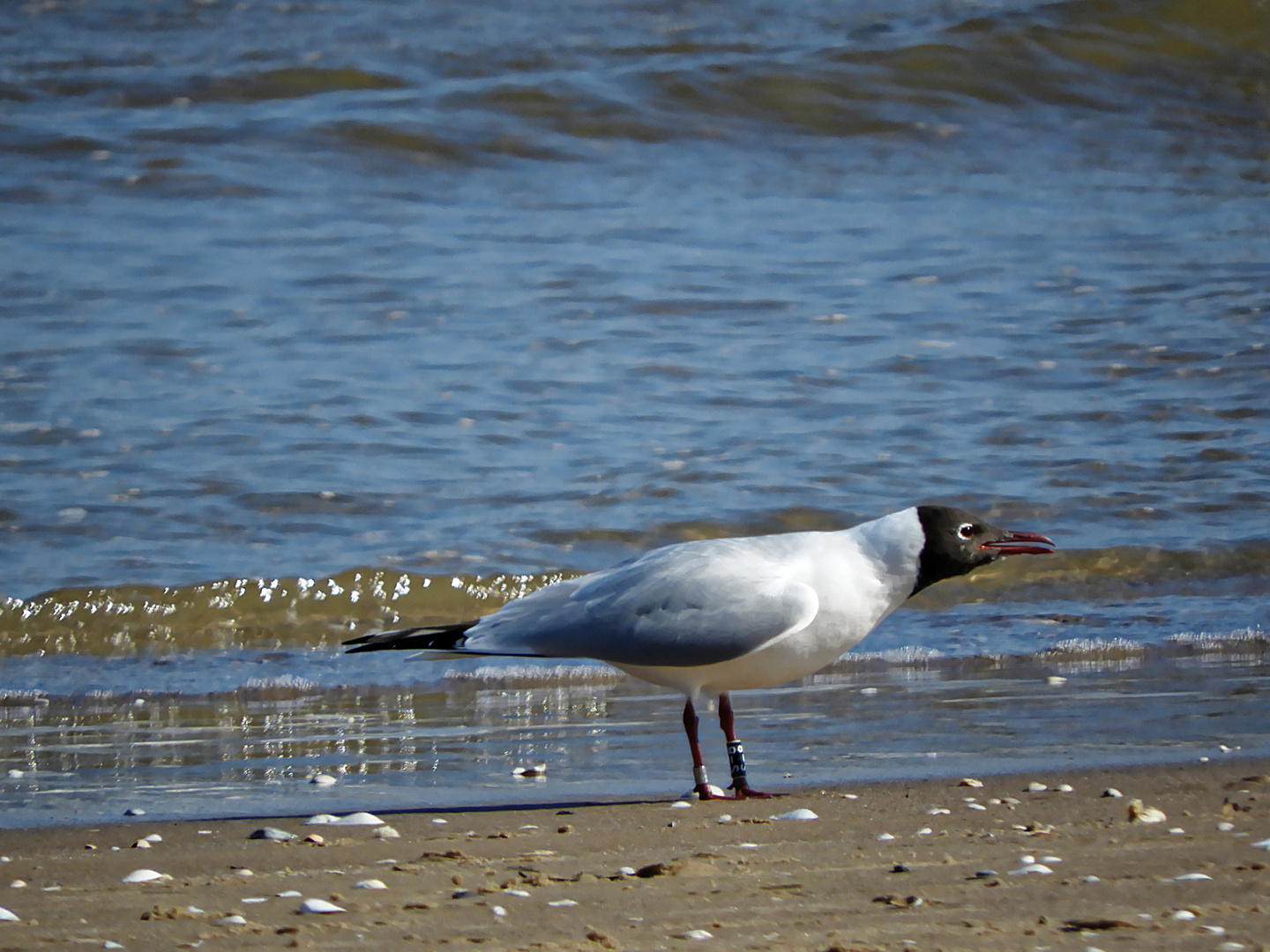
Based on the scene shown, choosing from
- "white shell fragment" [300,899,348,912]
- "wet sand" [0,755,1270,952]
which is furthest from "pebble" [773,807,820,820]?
"white shell fragment" [300,899,348,912]

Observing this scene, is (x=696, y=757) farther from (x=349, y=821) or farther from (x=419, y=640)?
(x=349, y=821)

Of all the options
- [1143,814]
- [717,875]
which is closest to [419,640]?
[717,875]

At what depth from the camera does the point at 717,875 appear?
281 cm

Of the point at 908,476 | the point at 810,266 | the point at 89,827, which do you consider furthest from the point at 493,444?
the point at 89,827

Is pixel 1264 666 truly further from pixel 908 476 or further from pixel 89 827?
pixel 89 827

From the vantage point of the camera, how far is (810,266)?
36.0 ft

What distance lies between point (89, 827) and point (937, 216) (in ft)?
31.6

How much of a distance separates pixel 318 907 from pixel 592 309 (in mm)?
7787

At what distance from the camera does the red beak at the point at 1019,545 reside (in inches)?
164

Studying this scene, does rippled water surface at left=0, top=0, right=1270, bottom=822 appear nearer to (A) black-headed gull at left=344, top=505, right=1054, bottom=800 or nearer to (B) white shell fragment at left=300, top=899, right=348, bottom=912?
(A) black-headed gull at left=344, top=505, right=1054, bottom=800

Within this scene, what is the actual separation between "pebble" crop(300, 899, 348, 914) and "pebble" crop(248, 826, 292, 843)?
2.33ft

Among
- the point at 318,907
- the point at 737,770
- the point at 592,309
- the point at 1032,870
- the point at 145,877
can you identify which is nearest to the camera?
the point at 318,907

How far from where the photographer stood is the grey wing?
3.87m

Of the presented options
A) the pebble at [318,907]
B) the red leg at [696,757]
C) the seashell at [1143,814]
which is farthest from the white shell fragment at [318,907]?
the seashell at [1143,814]
